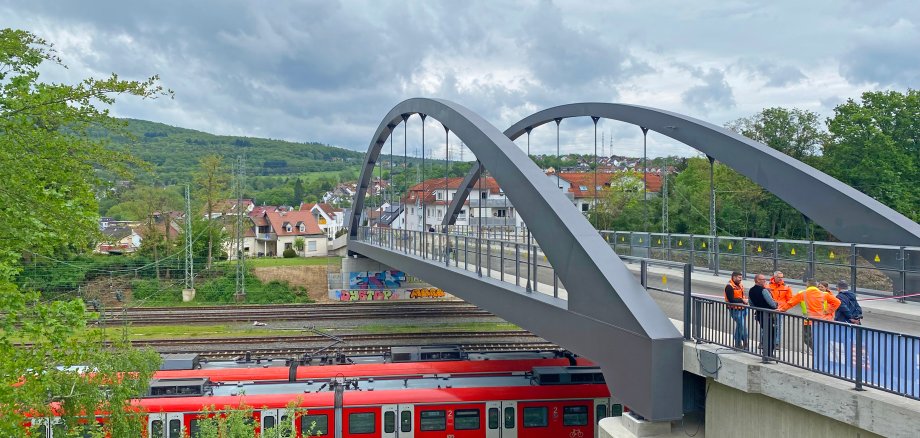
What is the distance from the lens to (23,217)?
Result: 27.7 ft

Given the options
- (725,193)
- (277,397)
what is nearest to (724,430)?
(277,397)

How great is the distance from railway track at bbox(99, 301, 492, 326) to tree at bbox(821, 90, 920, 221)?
66.0 feet

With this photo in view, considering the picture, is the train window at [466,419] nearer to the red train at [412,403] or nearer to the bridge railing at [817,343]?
the red train at [412,403]

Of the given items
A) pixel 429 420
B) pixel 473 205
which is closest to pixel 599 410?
pixel 429 420

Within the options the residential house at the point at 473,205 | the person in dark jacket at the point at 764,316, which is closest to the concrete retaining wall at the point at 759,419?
the person in dark jacket at the point at 764,316

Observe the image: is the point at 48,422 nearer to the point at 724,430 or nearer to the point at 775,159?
the point at 724,430

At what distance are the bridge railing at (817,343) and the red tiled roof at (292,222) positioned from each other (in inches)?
2559

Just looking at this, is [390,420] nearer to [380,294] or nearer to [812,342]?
[812,342]

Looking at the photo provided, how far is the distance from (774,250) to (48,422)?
1610 centimetres

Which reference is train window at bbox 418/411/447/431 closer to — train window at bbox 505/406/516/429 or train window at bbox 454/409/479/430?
train window at bbox 454/409/479/430

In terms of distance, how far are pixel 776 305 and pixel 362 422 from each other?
9755 mm

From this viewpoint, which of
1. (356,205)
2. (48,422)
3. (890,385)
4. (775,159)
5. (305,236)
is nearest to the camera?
(890,385)

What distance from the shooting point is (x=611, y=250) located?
9.94m

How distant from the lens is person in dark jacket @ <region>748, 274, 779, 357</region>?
7.88m
